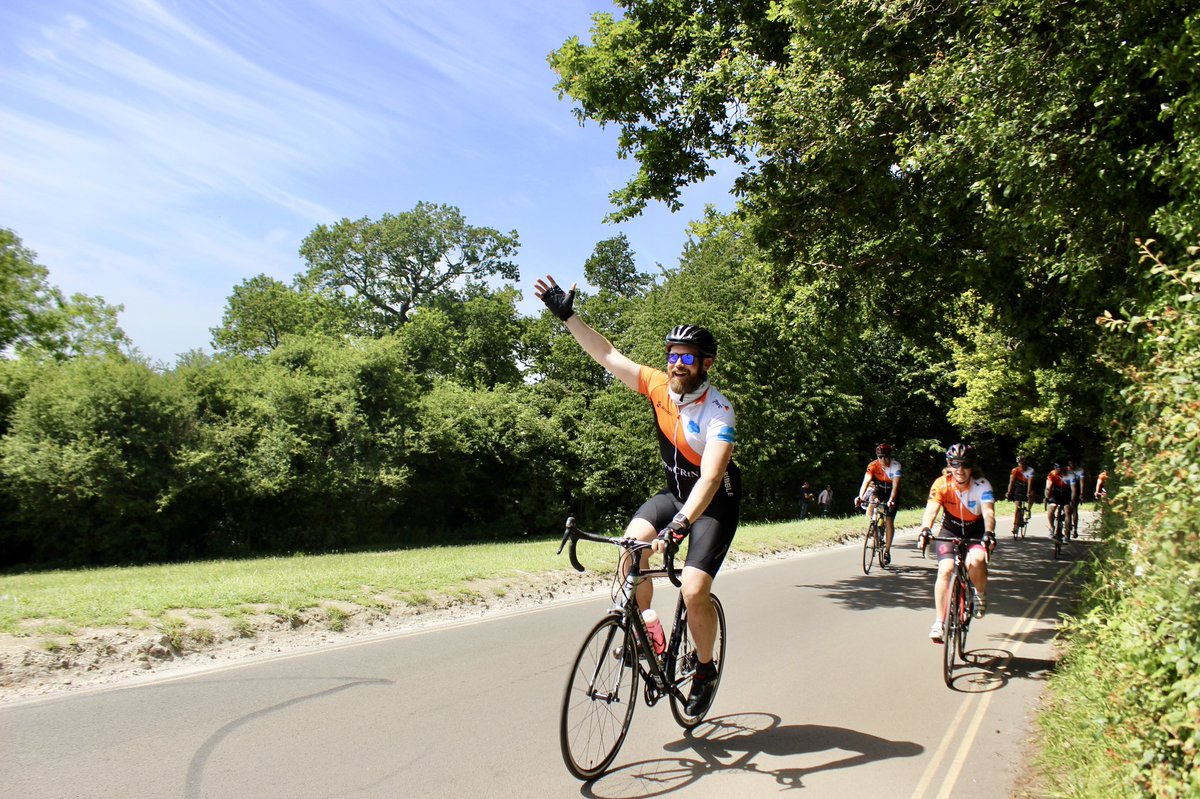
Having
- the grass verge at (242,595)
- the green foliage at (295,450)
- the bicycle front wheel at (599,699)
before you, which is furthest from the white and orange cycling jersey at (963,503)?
the green foliage at (295,450)

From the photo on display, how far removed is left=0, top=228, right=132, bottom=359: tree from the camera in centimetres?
3909

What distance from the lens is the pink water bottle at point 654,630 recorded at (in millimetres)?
4688

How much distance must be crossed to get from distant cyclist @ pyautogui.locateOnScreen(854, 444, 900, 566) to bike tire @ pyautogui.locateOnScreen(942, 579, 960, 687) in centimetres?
645

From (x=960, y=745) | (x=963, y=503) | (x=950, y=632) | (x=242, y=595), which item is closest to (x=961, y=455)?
(x=963, y=503)

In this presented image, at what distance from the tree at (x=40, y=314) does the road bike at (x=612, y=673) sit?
40.4 meters

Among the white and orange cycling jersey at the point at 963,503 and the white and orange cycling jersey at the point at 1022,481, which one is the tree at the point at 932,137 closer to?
the white and orange cycling jersey at the point at 963,503

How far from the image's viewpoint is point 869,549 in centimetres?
1370

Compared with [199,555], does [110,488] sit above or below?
above

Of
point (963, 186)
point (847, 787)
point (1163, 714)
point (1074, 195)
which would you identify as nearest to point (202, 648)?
point (847, 787)

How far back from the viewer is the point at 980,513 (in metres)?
7.38

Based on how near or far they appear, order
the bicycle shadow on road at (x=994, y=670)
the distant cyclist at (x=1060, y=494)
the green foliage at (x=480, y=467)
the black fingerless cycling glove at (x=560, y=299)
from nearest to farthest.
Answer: the black fingerless cycling glove at (x=560, y=299) → the bicycle shadow on road at (x=994, y=670) → the distant cyclist at (x=1060, y=494) → the green foliage at (x=480, y=467)

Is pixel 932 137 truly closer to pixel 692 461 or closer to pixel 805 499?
pixel 692 461

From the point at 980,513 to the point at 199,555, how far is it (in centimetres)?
2434

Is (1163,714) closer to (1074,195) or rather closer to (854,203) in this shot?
(1074,195)
